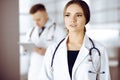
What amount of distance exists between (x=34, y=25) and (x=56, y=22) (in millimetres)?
144

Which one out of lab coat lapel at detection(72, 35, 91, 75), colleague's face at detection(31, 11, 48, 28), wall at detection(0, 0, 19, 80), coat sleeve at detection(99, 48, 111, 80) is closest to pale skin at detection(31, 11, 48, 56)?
colleague's face at detection(31, 11, 48, 28)

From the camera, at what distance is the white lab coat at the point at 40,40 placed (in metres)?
1.37

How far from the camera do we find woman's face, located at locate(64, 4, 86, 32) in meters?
1.29

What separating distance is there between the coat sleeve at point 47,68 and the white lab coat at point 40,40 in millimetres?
37

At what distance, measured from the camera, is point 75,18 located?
1287mm

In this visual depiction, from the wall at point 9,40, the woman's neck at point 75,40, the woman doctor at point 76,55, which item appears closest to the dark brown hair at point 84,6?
the woman doctor at point 76,55

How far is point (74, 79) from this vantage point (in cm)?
125

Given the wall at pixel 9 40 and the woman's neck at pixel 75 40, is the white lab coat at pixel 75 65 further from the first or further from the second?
the wall at pixel 9 40

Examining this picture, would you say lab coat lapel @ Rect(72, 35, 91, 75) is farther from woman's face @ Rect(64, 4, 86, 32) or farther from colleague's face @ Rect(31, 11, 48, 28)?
colleague's face @ Rect(31, 11, 48, 28)

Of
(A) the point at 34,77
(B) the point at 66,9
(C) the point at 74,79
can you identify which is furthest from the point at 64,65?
(B) the point at 66,9

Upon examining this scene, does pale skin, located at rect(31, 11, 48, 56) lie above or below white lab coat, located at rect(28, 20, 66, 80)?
above

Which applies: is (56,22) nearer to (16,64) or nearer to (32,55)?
(32,55)

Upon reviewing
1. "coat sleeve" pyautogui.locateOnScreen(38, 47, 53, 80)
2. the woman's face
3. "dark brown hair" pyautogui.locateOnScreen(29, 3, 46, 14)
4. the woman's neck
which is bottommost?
"coat sleeve" pyautogui.locateOnScreen(38, 47, 53, 80)

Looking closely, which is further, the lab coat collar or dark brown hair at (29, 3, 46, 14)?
dark brown hair at (29, 3, 46, 14)
